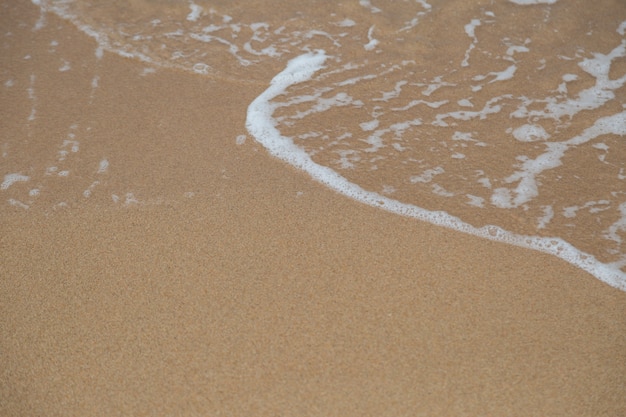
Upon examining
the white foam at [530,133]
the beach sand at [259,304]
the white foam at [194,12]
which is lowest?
→ the beach sand at [259,304]

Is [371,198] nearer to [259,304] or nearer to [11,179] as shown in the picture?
[259,304]

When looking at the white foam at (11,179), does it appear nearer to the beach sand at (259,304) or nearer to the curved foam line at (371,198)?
the beach sand at (259,304)

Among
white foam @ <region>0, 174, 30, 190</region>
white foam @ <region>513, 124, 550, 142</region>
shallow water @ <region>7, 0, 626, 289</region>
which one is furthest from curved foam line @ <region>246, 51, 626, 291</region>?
white foam @ <region>0, 174, 30, 190</region>

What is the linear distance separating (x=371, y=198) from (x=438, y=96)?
84 centimetres

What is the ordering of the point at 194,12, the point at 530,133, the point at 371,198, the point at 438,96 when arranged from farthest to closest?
the point at 194,12 < the point at 438,96 < the point at 530,133 < the point at 371,198

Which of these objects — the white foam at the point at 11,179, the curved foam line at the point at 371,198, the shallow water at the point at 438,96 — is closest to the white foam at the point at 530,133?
the shallow water at the point at 438,96

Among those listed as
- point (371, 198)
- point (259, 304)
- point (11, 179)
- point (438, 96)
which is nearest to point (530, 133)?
point (438, 96)

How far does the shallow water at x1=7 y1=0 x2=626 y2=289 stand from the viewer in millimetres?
2330

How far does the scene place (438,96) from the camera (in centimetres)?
296

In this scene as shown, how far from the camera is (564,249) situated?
214 cm

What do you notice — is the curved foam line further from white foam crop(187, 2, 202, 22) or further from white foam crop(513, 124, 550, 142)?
white foam crop(187, 2, 202, 22)

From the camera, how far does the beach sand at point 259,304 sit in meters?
1.70

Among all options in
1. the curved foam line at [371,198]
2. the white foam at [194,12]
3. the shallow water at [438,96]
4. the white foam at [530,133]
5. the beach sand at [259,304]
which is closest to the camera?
the beach sand at [259,304]

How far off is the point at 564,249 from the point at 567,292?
8.0 inches
